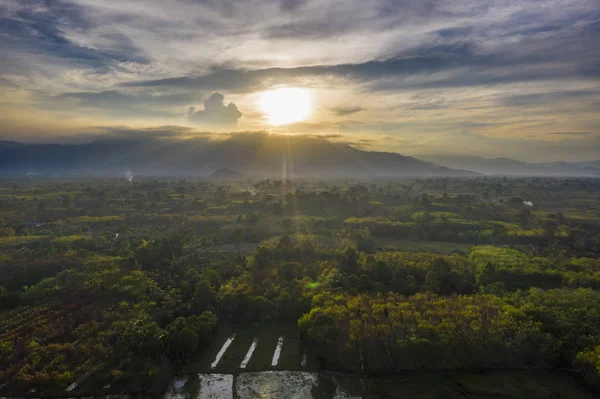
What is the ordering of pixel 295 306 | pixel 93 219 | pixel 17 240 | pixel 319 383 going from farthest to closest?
pixel 93 219 < pixel 17 240 < pixel 295 306 < pixel 319 383

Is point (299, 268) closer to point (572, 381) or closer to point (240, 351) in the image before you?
point (240, 351)

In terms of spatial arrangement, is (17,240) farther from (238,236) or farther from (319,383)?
(319,383)

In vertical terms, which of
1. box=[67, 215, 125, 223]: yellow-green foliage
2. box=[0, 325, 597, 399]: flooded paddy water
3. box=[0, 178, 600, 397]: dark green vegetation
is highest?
box=[0, 178, 600, 397]: dark green vegetation

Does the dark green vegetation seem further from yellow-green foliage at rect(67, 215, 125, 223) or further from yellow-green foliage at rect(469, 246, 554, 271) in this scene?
yellow-green foliage at rect(67, 215, 125, 223)

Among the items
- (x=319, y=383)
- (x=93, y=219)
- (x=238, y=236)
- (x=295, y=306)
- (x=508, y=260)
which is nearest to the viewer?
(x=319, y=383)

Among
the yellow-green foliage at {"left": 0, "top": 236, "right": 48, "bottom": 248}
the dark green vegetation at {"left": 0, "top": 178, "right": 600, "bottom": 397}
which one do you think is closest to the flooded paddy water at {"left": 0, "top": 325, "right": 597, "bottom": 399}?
the dark green vegetation at {"left": 0, "top": 178, "right": 600, "bottom": 397}

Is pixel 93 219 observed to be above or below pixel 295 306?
below

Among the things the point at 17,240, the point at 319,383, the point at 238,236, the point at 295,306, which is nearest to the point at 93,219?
the point at 17,240

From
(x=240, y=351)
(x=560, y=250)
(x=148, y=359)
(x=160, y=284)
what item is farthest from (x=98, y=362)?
(x=560, y=250)

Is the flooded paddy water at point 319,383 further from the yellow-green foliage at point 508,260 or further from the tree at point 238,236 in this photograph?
the tree at point 238,236

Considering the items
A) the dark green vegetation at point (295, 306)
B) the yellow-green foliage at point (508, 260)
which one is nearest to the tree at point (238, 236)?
the dark green vegetation at point (295, 306)

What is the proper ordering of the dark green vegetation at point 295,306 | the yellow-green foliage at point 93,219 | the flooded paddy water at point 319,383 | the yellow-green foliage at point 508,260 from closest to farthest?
1. the flooded paddy water at point 319,383
2. the dark green vegetation at point 295,306
3. the yellow-green foliage at point 508,260
4. the yellow-green foliage at point 93,219
